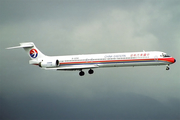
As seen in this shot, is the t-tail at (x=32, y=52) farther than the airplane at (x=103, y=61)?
Yes

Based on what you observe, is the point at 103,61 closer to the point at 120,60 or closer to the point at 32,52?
the point at 120,60

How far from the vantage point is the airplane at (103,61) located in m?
62.0

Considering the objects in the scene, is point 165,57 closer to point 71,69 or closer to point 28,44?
point 71,69

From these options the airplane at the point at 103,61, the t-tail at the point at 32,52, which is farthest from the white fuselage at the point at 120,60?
the t-tail at the point at 32,52

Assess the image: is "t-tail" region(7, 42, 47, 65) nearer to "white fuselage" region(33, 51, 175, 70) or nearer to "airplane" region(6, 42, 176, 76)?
"airplane" region(6, 42, 176, 76)

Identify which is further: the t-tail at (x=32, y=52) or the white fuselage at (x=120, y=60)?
the t-tail at (x=32, y=52)

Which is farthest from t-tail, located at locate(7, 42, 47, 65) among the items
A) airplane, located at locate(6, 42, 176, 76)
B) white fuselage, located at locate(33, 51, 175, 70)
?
white fuselage, located at locate(33, 51, 175, 70)

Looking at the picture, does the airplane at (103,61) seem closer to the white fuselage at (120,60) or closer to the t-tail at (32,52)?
the white fuselage at (120,60)

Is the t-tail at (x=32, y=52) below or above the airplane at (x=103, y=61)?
above

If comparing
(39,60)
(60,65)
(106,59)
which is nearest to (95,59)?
(106,59)

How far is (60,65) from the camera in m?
66.2

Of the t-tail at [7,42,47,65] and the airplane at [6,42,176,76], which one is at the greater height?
the t-tail at [7,42,47,65]

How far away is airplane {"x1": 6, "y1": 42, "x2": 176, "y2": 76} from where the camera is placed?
6197 centimetres

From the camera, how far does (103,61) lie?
62938 mm
